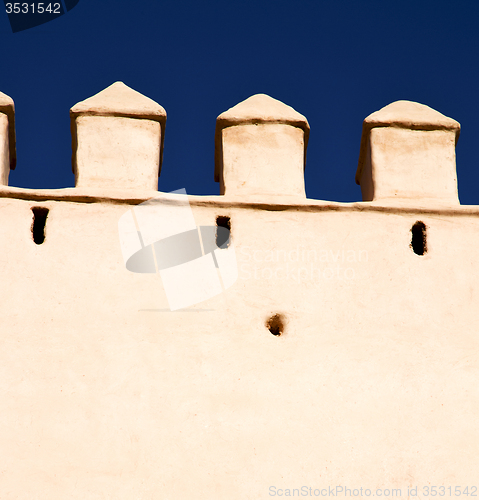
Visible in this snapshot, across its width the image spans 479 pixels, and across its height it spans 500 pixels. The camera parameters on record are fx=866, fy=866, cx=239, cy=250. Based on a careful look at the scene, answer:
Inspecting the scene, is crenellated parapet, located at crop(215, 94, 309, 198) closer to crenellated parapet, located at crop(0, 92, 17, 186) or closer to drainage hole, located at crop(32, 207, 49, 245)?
drainage hole, located at crop(32, 207, 49, 245)

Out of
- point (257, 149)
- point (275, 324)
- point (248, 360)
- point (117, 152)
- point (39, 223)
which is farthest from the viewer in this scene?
point (257, 149)

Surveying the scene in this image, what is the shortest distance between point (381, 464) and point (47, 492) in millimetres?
1531

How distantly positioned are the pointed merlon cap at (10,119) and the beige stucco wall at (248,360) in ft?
1.83

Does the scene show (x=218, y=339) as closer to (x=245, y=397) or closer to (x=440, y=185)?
(x=245, y=397)

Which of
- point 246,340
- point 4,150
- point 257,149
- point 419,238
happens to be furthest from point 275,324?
point 4,150

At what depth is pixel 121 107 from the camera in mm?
5020

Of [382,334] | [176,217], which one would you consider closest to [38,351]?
[176,217]

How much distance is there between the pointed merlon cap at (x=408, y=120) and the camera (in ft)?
16.7

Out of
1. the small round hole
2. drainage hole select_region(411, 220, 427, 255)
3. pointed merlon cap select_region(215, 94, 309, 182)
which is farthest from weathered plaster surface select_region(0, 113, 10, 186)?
drainage hole select_region(411, 220, 427, 255)

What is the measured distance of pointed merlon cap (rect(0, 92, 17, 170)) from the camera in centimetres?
498

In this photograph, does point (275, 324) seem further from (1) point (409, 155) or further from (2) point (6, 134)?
(2) point (6, 134)

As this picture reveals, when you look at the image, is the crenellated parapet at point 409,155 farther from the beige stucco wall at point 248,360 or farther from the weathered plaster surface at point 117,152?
the weathered plaster surface at point 117,152

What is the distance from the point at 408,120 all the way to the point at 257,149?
2.99 feet

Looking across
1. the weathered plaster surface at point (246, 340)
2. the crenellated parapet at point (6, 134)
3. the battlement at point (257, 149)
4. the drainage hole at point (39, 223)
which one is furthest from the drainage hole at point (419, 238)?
the crenellated parapet at point (6, 134)
